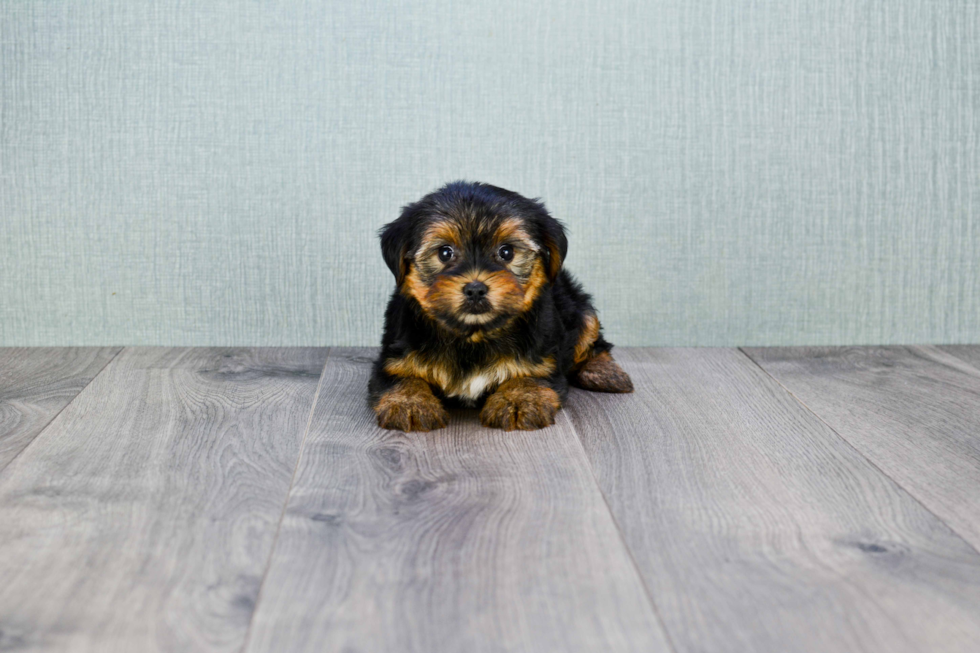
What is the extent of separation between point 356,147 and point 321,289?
56cm

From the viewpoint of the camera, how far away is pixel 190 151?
11.7 ft

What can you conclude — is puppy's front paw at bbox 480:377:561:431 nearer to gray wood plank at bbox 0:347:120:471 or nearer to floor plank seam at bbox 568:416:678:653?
floor plank seam at bbox 568:416:678:653

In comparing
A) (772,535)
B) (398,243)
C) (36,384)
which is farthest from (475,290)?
(36,384)

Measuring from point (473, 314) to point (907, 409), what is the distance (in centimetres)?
135

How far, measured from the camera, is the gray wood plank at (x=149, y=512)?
5.05ft

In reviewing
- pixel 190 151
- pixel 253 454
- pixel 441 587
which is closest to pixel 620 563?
pixel 441 587

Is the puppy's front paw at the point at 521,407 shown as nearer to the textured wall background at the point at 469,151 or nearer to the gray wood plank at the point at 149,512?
the gray wood plank at the point at 149,512

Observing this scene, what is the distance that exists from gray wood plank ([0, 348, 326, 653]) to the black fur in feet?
1.25

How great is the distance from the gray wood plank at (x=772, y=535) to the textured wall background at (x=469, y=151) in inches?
41.9

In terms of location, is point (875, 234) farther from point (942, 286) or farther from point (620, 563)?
point (620, 563)

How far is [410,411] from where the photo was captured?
102 inches

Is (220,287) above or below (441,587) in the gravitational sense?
above

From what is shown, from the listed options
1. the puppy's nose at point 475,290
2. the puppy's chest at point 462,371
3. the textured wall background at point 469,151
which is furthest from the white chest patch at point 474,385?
the textured wall background at point 469,151

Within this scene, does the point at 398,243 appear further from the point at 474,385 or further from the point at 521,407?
the point at 521,407
